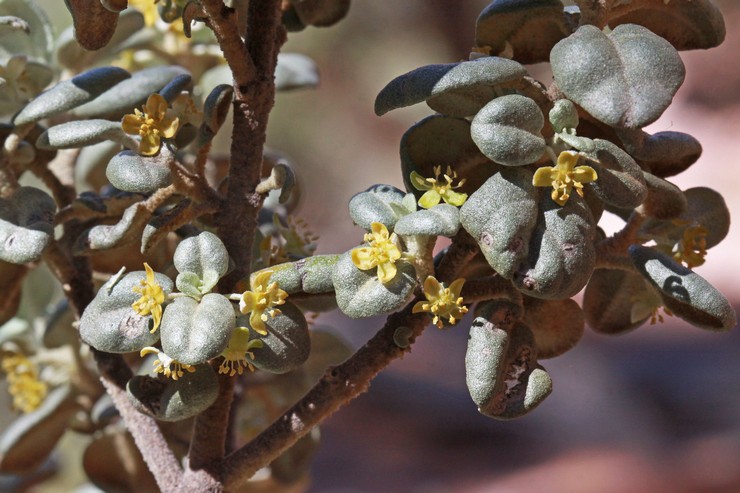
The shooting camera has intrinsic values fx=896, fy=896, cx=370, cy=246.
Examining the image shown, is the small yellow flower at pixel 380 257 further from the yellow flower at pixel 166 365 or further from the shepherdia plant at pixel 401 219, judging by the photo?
the yellow flower at pixel 166 365

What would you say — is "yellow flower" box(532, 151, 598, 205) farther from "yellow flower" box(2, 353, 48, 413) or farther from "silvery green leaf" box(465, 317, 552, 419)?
"yellow flower" box(2, 353, 48, 413)

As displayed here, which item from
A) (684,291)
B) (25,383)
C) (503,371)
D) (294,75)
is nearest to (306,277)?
(503,371)

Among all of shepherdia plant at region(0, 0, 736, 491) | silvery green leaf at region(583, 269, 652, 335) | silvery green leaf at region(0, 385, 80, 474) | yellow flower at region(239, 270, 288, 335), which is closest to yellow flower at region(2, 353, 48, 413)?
silvery green leaf at region(0, 385, 80, 474)

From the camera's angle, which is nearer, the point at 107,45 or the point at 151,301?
the point at 151,301

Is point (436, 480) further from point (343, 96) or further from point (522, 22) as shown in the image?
point (343, 96)

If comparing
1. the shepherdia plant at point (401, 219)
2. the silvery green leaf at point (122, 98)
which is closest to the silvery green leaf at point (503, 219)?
the shepherdia plant at point (401, 219)

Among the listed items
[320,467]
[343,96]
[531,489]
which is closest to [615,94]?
[531,489]

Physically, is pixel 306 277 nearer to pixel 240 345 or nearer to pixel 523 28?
pixel 240 345
